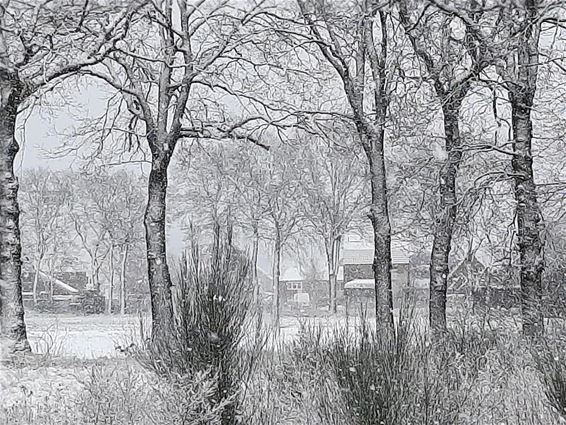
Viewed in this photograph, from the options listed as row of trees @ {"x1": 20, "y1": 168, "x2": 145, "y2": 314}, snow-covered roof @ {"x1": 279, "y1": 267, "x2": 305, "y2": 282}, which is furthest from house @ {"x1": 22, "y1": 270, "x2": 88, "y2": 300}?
snow-covered roof @ {"x1": 279, "y1": 267, "x2": 305, "y2": 282}

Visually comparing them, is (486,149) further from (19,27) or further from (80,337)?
(80,337)

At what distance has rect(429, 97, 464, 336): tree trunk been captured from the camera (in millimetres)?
11539

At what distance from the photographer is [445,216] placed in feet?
38.5

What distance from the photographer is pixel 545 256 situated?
1163 centimetres

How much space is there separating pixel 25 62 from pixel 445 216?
700 cm

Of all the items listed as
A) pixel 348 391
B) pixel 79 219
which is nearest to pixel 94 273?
pixel 79 219

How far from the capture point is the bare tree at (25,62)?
11133 millimetres

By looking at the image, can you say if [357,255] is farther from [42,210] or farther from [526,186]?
[526,186]

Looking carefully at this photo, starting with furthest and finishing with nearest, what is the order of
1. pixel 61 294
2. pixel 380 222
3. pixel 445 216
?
pixel 61 294 < pixel 380 222 < pixel 445 216

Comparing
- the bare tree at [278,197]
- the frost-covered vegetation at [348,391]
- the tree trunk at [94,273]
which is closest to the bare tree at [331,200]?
the bare tree at [278,197]

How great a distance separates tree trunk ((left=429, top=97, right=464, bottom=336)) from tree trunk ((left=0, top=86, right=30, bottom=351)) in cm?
640

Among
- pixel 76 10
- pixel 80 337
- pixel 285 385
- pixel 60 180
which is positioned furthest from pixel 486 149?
pixel 60 180

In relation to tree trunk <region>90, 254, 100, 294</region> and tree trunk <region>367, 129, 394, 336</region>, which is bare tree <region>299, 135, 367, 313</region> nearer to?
tree trunk <region>90, 254, 100, 294</region>

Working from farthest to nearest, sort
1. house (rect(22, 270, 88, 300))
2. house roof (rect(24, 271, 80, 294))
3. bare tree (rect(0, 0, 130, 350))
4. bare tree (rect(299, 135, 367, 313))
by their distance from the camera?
house roof (rect(24, 271, 80, 294)), house (rect(22, 270, 88, 300)), bare tree (rect(299, 135, 367, 313)), bare tree (rect(0, 0, 130, 350))
